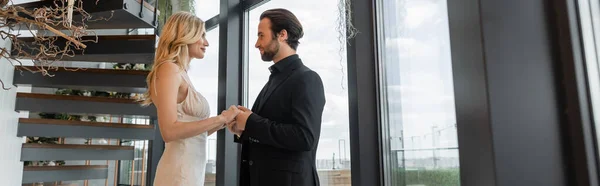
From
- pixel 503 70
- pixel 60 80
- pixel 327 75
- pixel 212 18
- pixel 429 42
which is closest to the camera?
pixel 503 70

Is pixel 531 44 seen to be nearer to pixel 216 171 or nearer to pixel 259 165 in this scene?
pixel 259 165

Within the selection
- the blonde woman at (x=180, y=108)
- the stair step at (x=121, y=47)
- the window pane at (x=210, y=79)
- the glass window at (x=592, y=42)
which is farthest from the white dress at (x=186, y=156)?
the window pane at (x=210, y=79)

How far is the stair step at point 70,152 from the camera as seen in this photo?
3.29m

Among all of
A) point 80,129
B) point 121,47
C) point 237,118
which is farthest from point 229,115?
point 80,129

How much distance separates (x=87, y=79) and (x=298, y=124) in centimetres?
250

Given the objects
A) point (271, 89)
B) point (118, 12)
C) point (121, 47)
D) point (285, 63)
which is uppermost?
point (118, 12)

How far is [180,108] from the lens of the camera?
5.82ft

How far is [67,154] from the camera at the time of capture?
3.48m

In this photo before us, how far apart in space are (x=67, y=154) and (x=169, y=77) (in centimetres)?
236

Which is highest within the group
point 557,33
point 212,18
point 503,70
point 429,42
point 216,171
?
point 212,18

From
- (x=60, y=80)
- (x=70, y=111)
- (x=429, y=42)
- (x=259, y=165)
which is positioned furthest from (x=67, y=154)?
(x=429, y=42)

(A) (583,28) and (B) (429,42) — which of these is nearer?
(A) (583,28)

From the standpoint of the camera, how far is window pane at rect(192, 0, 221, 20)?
388 centimetres

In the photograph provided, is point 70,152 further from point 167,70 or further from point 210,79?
point 167,70
